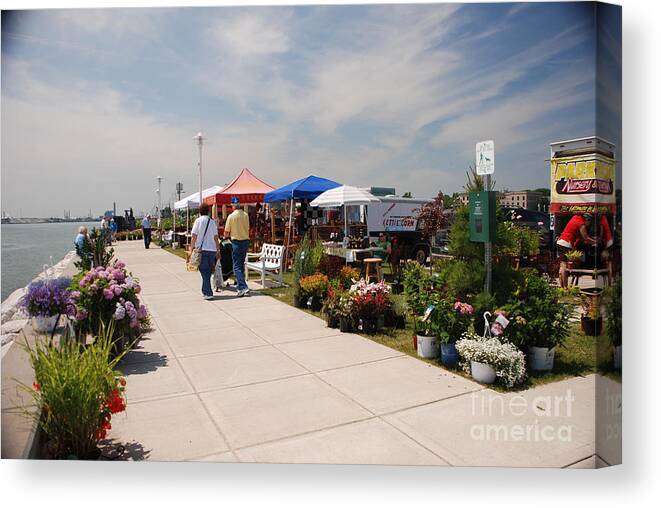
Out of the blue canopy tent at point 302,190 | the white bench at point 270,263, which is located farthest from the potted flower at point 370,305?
the blue canopy tent at point 302,190

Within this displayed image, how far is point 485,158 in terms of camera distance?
14.9 feet

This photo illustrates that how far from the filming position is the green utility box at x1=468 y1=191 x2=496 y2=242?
4.92 metres

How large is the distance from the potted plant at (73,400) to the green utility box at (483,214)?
3553mm

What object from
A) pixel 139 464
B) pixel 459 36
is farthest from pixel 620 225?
pixel 139 464

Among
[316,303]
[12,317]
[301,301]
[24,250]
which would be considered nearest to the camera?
[24,250]

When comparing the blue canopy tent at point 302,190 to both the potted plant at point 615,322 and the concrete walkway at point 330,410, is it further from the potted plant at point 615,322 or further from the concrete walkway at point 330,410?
the potted plant at point 615,322

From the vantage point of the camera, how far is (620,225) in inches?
133

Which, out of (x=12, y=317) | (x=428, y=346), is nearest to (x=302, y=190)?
(x=12, y=317)

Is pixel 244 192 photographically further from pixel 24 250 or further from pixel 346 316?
pixel 24 250

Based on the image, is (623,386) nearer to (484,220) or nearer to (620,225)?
(620,225)

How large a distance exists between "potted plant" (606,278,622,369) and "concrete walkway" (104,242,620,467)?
0.58 metres

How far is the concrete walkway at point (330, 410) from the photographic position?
332 cm

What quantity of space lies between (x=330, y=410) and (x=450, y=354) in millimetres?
1562

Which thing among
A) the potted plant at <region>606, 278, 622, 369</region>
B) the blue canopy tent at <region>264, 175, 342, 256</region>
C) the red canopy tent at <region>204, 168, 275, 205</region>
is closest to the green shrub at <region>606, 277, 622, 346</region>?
the potted plant at <region>606, 278, 622, 369</region>
